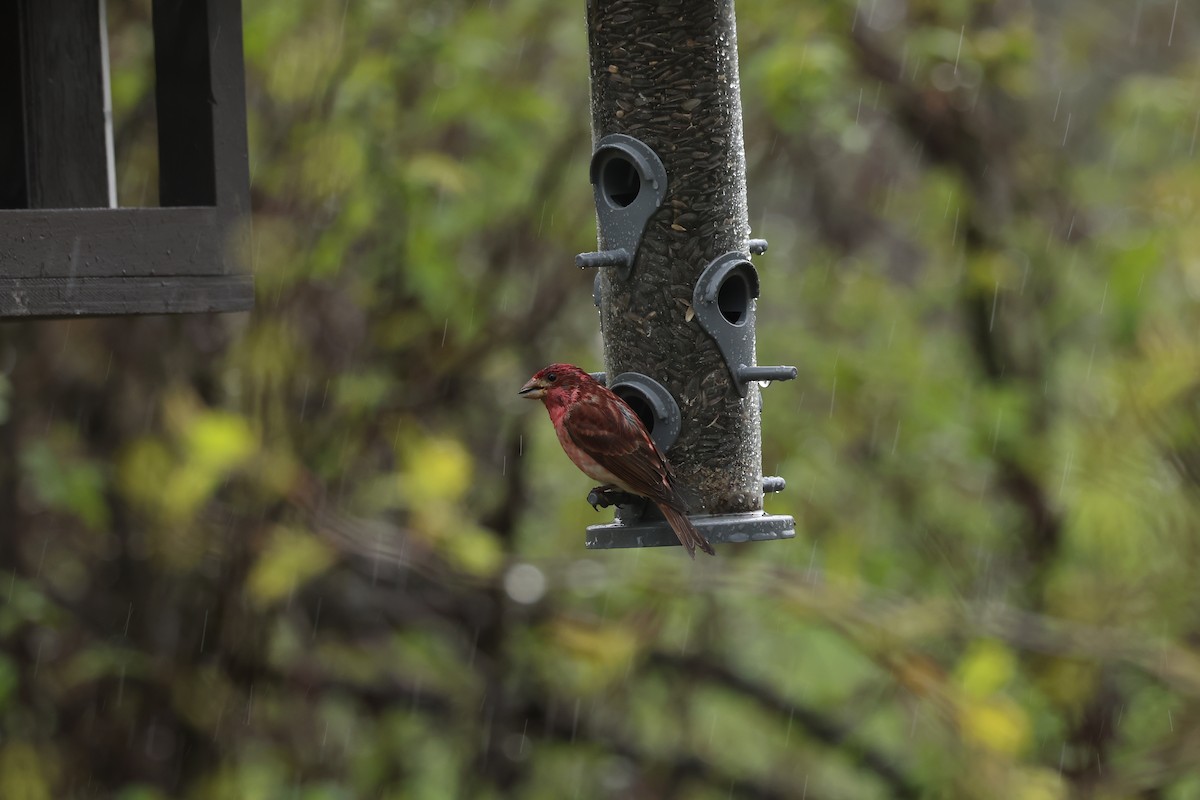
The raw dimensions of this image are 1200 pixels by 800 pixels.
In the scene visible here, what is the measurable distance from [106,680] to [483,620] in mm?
1576

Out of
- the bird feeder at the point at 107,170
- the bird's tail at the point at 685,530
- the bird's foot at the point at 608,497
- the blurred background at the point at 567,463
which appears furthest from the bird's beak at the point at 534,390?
the blurred background at the point at 567,463

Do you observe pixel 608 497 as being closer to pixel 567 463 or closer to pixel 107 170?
pixel 107 170

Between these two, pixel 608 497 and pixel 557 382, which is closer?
pixel 608 497

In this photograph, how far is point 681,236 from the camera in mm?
4375

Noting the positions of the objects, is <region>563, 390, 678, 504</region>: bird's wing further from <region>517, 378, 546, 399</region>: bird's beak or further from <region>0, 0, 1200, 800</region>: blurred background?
<region>0, 0, 1200, 800</region>: blurred background

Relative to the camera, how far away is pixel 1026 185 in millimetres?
7211

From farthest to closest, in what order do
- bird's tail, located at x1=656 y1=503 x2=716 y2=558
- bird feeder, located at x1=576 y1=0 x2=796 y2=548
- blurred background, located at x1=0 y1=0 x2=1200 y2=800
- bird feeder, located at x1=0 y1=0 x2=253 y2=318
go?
blurred background, located at x1=0 y1=0 x2=1200 y2=800 → bird feeder, located at x1=576 y1=0 x2=796 y2=548 → bird's tail, located at x1=656 y1=503 x2=716 y2=558 → bird feeder, located at x1=0 y1=0 x2=253 y2=318

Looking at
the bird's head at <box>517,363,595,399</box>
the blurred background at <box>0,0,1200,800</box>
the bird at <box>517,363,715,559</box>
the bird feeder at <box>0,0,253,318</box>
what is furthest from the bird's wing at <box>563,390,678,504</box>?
the blurred background at <box>0,0,1200,800</box>

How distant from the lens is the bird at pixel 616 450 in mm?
4020

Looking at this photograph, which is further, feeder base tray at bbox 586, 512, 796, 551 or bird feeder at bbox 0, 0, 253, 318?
feeder base tray at bbox 586, 512, 796, 551

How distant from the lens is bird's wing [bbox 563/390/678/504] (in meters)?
4.02

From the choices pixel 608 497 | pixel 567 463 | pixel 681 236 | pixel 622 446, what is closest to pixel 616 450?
pixel 622 446

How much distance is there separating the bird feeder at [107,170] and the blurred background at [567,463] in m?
1.75

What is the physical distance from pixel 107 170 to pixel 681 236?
155 cm
